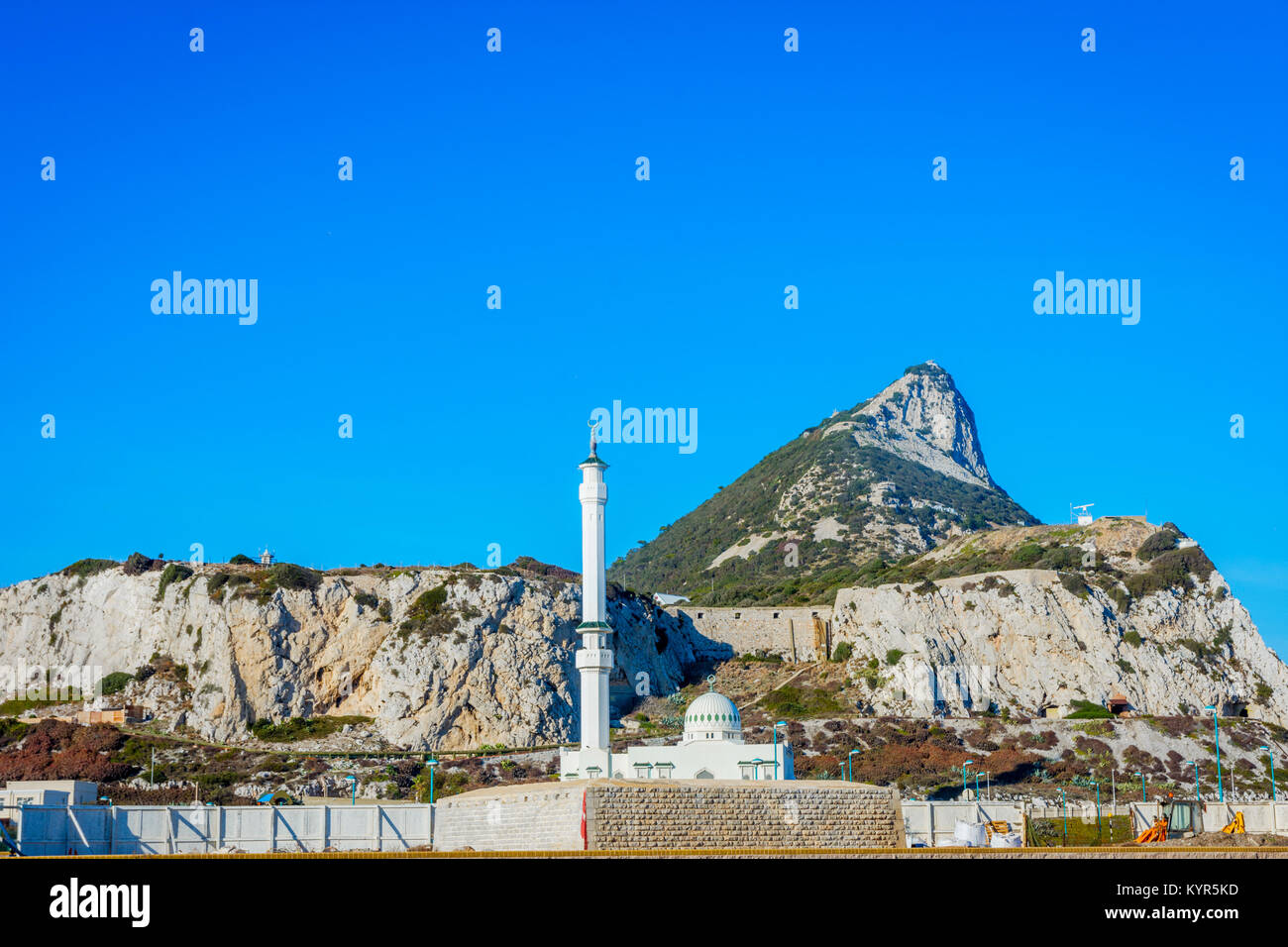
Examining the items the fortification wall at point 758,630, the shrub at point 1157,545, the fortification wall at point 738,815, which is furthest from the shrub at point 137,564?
the shrub at point 1157,545

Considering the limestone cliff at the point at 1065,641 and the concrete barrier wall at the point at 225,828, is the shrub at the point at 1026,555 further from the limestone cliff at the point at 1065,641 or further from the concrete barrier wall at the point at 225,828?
the concrete barrier wall at the point at 225,828

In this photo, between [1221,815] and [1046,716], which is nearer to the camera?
[1221,815]

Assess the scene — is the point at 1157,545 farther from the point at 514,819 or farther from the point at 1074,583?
the point at 514,819

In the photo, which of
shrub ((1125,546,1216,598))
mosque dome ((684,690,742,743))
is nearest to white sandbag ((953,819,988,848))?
mosque dome ((684,690,742,743))

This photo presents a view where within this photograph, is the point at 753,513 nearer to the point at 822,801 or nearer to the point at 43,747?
the point at 43,747

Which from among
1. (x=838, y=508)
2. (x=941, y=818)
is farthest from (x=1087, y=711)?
(x=838, y=508)

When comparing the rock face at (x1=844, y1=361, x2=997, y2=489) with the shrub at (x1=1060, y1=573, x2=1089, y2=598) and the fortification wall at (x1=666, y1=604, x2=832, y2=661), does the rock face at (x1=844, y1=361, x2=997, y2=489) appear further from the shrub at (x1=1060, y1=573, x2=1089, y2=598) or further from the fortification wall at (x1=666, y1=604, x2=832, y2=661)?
the shrub at (x1=1060, y1=573, x2=1089, y2=598)
